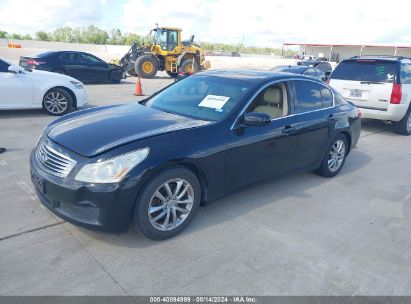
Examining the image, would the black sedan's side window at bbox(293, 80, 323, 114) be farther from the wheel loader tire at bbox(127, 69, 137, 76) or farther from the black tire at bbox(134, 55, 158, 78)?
the wheel loader tire at bbox(127, 69, 137, 76)

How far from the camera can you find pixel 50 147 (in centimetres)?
337

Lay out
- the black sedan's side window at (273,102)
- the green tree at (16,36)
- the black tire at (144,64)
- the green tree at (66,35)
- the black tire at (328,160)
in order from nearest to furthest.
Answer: the black sedan's side window at (273,102) < the black tire at (328,160) < the black tire at (144,64) < the green tree at (16,36) < the green tree at (66,35)

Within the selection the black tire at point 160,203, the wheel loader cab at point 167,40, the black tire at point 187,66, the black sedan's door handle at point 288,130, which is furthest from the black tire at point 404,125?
the wheel loader cab at point 167,40

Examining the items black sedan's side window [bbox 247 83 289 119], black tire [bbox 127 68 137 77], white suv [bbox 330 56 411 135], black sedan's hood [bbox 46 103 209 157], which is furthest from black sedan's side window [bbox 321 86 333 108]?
black tire [bbox 127 68 137 77]

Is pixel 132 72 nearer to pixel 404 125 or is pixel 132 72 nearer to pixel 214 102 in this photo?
pixel 404 125

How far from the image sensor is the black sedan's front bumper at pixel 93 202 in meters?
2.97

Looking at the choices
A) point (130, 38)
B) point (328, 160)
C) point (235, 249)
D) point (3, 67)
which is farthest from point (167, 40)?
point (130, 38)

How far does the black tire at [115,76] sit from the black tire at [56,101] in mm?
7600

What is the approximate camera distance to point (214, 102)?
407 cm

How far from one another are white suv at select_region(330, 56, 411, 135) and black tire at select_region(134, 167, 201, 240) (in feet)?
20.8

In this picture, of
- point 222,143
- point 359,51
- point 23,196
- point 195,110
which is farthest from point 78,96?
point 359,51

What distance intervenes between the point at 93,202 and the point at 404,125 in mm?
8096

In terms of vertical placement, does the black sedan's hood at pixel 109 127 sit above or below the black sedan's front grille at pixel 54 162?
above

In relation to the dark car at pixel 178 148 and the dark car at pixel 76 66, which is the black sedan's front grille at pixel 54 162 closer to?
the dark car at pixel 178 148
